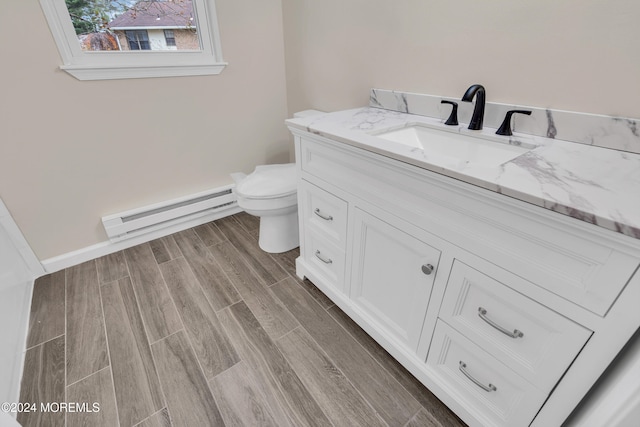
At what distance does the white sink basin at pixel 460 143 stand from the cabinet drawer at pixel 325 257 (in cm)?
52

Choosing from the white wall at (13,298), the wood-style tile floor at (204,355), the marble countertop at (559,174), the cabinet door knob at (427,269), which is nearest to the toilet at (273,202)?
the wood-style tile floor at (204,355)

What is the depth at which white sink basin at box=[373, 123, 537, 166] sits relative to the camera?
1.02 metres

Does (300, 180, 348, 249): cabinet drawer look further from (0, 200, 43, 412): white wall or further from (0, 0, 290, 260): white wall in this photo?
(0, 200, 43, 412): white wall

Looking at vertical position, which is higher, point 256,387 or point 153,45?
point 153,45

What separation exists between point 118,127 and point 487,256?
1876 mm

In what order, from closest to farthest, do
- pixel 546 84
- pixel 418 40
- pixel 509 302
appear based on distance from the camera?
pixel 509 302 < pixel 546 84 < pixel 418 40

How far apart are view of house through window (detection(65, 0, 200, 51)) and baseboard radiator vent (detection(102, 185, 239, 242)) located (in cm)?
89

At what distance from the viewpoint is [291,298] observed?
1.51 meters

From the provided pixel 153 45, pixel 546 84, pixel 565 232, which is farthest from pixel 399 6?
pixel 153 45

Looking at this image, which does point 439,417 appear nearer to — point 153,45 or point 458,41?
point 458,41

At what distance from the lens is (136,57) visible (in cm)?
158

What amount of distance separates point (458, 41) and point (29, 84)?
6.21 ft

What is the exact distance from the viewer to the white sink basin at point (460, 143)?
1017 mm

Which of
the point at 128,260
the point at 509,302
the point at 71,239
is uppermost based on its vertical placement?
the point at 509,302
